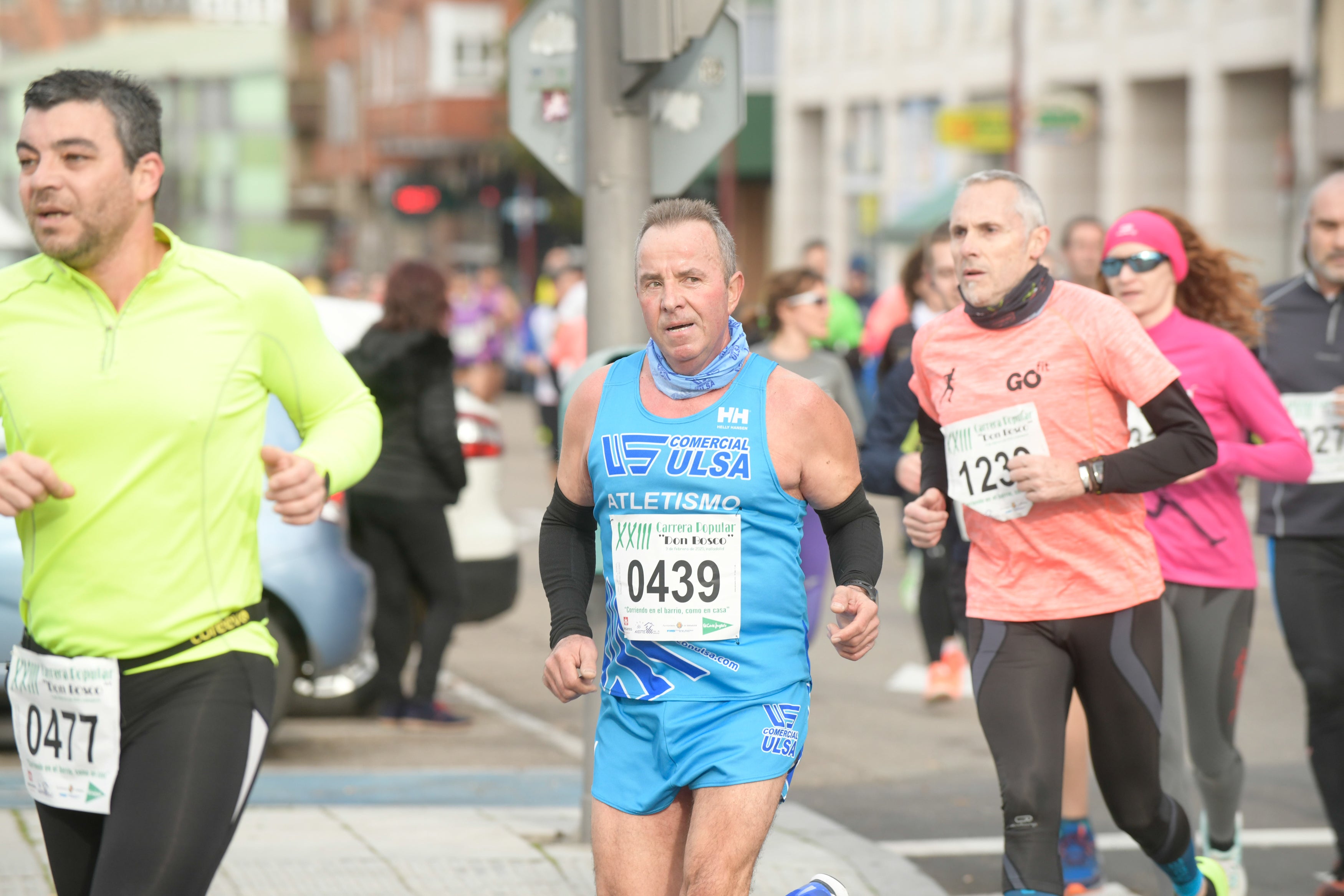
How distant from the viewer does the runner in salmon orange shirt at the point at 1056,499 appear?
4.97 metres

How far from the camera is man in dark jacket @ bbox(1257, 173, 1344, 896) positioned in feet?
20.7

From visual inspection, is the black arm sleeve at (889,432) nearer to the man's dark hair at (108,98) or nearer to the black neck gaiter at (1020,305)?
the black neck gaiter at (1020,305)

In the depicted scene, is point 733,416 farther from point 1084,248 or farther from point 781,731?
point 1084,248

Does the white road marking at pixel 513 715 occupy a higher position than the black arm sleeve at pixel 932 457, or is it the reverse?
the black arm sleeve at pixel 932 457

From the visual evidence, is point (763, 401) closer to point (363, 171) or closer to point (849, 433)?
point (849, 433)

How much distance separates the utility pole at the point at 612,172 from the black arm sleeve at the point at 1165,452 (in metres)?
2.00

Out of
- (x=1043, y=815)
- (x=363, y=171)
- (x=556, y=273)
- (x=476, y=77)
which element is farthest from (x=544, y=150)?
(x=363, y=171)

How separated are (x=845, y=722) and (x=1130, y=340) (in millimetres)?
4384

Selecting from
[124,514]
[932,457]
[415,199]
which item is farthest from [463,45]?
[124,514]

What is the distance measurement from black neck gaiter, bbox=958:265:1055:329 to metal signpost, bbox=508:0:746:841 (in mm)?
1599

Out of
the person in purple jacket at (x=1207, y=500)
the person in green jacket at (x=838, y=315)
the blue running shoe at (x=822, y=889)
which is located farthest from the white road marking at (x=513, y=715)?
the person in green jacket at (x=838, y=315)

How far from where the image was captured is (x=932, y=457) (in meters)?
5.43

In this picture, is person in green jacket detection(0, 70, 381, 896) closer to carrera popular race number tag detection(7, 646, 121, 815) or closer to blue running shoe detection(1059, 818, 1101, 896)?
carrera popular race number tag detection(7, 646, 121, 815)

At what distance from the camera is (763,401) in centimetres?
412
